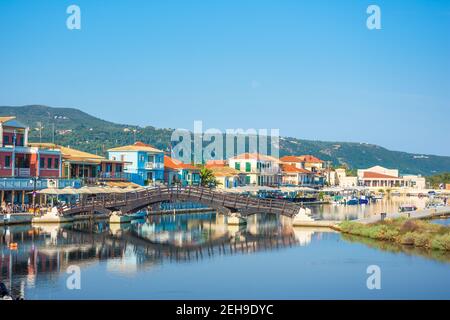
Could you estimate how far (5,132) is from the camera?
197 ft

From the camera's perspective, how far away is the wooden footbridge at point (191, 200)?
192 feet

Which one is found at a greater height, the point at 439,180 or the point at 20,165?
the point at 20,165

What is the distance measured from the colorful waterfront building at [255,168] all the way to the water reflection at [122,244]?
49.6 meters

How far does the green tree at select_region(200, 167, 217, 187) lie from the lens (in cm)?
9419

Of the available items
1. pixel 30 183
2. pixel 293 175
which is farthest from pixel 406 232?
pixel 293 175

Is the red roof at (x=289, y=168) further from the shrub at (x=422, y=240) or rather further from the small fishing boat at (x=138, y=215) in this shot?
the shrub at (x=422, y=240)

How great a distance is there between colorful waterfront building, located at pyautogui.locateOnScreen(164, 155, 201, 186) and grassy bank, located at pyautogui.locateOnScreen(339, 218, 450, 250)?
39.0 meters

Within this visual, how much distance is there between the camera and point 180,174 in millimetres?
93375

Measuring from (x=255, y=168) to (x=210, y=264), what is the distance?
76.9 m

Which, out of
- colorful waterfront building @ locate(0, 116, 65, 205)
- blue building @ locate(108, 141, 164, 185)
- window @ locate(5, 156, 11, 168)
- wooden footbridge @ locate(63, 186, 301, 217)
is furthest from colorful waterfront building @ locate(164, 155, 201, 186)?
window @ locate(5, 156, 11, 168)

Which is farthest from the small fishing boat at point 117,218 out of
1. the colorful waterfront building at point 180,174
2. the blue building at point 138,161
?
the colorful waterfront building at point 180,174

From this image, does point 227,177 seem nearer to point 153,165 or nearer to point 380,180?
point 153,165

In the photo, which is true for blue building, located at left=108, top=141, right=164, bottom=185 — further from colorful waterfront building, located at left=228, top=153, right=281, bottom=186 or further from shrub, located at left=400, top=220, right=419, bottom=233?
shrub, located at left=400, top=220, right=419, bottom=233
